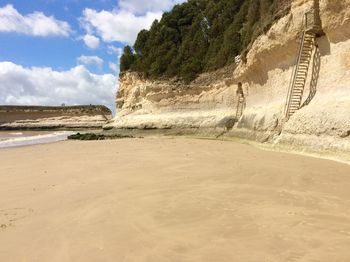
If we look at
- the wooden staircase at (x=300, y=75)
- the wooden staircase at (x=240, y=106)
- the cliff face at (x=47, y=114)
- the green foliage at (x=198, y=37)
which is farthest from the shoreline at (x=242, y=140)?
the cliff face at (x=47, y=114)

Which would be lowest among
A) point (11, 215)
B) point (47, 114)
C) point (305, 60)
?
point (11, 215)

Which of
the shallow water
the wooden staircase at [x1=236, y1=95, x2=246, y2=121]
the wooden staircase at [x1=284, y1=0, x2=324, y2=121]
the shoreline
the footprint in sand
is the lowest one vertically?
the shallow water

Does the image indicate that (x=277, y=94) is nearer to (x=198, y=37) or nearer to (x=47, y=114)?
(x=198, y=37)

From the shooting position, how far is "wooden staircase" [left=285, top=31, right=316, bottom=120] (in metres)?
13.9

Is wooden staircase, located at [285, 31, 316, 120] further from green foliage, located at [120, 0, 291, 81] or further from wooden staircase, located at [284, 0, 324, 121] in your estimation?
green foliage, located at [120, 0, 291, 81]

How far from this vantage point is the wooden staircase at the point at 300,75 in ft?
45.6

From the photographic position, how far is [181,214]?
5.25m

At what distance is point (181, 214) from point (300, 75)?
34.3 feet

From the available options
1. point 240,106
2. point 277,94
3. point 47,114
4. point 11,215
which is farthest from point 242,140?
point 47,114

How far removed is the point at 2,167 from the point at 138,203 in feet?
21.3

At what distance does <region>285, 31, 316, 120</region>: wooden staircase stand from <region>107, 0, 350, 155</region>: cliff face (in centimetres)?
30

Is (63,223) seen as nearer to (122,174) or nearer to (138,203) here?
(138,203)

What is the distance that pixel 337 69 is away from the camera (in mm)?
12336

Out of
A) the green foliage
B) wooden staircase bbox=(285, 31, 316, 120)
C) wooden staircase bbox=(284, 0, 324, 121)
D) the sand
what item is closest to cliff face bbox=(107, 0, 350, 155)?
wooden staircase bbox=(284, 0, 324, 121)
